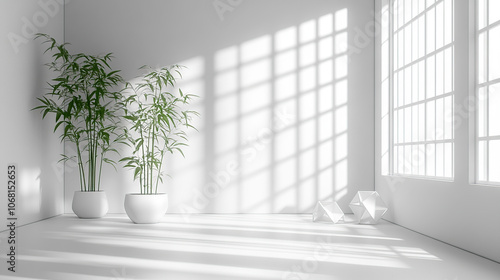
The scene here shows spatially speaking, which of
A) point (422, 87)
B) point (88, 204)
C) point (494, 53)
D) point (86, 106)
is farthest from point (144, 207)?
point (494, 53)

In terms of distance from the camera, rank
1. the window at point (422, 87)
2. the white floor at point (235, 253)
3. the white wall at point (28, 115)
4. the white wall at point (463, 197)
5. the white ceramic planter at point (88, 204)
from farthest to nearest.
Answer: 1. the white ceramic planter at point (88, 204)
2. the white wall at point (28, 115)
3. the window at point (422, 87)
4. the white wall at point (463, 197)
5. the white floor at point (235, 253)

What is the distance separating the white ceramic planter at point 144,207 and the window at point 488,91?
284 centimetres

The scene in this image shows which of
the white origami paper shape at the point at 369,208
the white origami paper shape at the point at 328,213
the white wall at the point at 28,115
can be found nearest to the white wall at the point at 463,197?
the white origami paper shape at the point at 369,208

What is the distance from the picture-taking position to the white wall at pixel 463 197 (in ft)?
10.7

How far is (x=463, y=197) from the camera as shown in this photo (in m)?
3.63

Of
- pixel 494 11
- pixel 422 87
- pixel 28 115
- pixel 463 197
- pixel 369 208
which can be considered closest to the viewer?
pixel 494 11

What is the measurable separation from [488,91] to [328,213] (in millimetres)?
2118

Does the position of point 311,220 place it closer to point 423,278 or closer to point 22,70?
point 423,278

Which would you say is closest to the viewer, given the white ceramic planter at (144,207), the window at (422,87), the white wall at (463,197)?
the white wall at (463,197)

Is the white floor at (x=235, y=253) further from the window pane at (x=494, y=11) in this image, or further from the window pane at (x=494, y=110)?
the window pane at (x=494, y=11)

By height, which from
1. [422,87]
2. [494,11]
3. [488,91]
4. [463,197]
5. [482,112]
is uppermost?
[494,11]

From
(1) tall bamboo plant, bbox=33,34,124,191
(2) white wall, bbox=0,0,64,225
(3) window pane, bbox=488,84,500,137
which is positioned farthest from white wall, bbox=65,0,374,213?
(3) window pane, bbox=488,84,500,137

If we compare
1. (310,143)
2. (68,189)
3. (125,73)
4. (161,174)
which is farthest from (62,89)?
(310,143)

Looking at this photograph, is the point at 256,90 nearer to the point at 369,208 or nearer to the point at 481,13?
the point at 369,208
